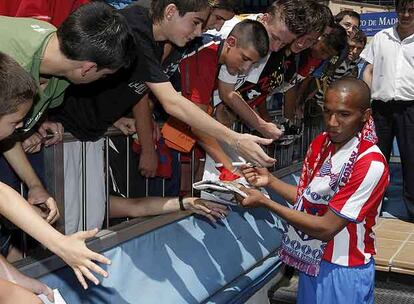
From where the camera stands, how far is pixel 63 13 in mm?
2896

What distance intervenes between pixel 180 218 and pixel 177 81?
810 mm

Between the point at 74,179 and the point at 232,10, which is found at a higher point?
the point at 232,10

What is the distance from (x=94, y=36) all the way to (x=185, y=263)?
5.04ft

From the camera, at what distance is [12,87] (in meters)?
1.85

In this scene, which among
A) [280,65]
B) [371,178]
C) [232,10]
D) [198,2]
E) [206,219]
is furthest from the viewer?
[280,65]

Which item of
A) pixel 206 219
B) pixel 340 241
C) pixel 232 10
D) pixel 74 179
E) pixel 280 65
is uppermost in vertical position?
pixel 232 10

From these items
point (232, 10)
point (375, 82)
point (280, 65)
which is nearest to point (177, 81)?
point (232, 10)

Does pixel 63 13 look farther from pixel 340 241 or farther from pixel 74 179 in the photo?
pixel 340 241

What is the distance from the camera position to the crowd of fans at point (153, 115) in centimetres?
217

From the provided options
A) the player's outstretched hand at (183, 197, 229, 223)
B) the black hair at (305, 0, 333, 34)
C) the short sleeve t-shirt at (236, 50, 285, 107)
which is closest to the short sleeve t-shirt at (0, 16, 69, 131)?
the player's outstretched hand at (183, 197, 229, 223)

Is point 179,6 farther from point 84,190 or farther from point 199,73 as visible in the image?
point 84,190

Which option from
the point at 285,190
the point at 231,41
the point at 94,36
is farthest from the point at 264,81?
the point at 94,36

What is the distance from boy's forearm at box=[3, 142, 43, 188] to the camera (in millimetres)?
2447

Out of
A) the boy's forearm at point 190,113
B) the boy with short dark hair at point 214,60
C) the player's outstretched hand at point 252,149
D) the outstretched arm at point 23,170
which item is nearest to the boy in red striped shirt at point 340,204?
the player's outstretched hand at point 252,149
